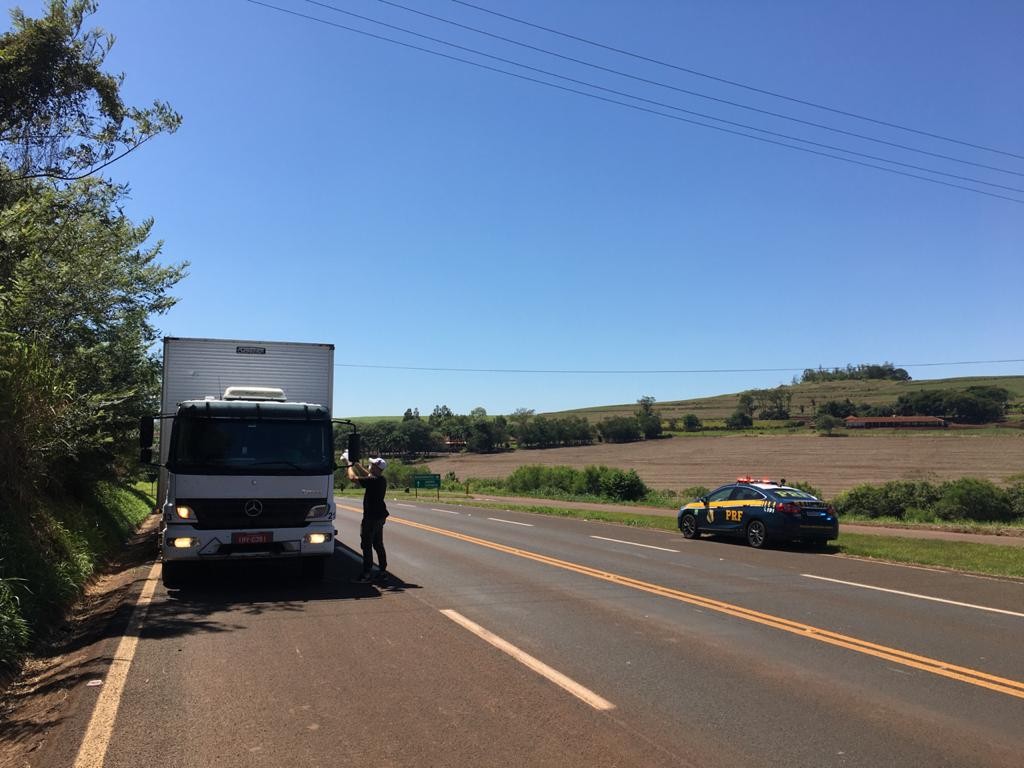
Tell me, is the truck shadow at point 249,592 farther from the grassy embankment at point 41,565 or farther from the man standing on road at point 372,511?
the grassy embankment at point 41,565

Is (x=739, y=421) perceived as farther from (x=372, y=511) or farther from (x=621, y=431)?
(x=372, y=511)

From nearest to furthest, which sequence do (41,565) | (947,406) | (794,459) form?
1. (41,565)
2. (794,459)
3. (947,406)

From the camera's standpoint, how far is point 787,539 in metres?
16.6

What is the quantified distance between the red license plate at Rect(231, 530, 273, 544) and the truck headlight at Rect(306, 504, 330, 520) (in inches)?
22.3

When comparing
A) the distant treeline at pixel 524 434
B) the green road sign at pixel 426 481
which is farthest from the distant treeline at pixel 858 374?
the green road sign at pixel 426 481

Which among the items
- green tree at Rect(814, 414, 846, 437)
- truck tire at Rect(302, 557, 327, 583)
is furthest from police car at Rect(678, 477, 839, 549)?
green tree at Rect(814, 414, 846, 437)

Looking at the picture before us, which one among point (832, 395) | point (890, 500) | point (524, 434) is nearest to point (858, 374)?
point (832, 395)

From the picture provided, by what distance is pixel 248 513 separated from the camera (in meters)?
9.70

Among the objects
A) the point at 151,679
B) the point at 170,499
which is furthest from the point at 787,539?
the point at 151,679

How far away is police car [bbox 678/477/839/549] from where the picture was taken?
16.6m

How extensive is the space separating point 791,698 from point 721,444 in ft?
274

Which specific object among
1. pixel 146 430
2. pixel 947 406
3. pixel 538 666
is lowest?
pixel 538 666

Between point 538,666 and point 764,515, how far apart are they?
12.1 m

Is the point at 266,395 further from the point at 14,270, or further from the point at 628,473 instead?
the point at 628,473
